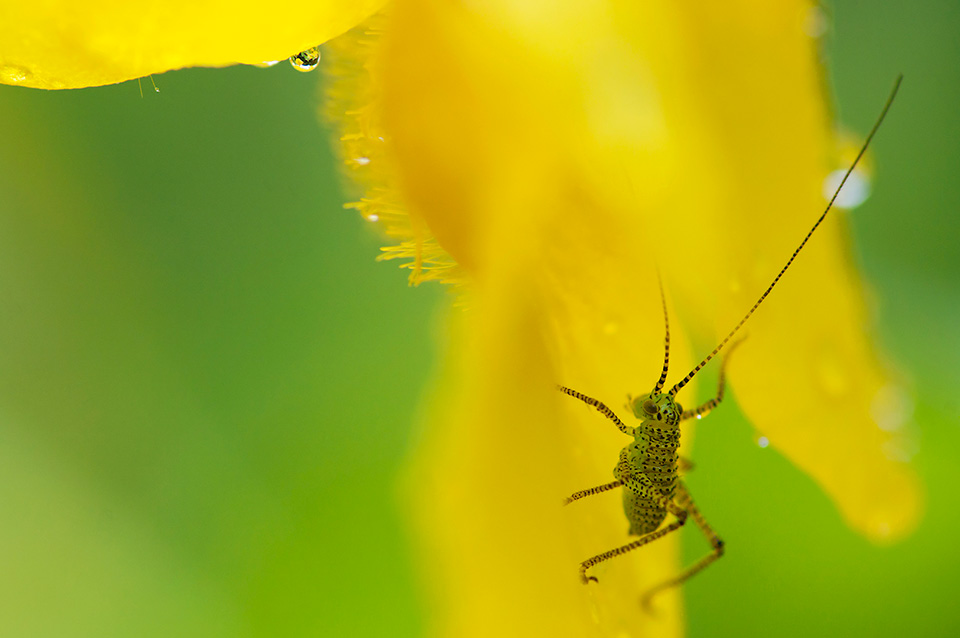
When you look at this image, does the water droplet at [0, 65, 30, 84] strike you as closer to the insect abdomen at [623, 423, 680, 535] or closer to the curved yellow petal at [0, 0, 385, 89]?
the curved yellow petal at [0, 0, 385, 89]

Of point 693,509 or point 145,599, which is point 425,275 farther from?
point 693,509

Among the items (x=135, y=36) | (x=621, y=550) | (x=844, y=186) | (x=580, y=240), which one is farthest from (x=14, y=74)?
(x=844, y=186)

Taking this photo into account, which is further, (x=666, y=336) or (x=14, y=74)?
(x=666, y=336)

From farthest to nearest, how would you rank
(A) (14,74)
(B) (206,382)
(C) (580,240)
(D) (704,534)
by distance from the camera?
(D) (704,534)
(B) (206,382)
(C) (580,240)
(A) (14,74)

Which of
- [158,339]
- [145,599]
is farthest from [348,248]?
[145,599]

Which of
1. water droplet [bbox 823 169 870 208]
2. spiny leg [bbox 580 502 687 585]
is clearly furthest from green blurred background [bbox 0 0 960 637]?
water droplet [bbox 823 169 870 208]

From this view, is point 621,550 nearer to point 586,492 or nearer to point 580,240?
point 586,492
